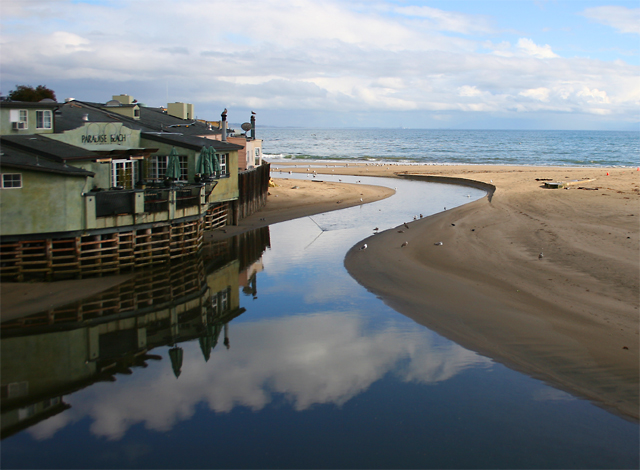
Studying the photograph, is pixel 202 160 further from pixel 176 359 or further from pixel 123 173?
pixel 176 359

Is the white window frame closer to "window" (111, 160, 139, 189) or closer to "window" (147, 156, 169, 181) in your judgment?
"window" (111, 160, 139, 189)

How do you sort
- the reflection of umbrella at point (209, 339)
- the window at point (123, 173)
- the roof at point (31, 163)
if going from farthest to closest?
the window at point (123, 173) → the roof at point (31, 163) → the reflection of umbrella at point (209, 339)

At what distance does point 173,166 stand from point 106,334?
41.7 ft

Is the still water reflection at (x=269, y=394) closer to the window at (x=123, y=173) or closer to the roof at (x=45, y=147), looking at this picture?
the roof at (x=45, y=147)

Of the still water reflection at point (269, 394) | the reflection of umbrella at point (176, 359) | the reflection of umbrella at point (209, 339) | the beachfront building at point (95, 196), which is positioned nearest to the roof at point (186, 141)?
the beachfront building at point (95, 196)

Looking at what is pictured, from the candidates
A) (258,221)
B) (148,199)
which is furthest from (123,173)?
(258,221)

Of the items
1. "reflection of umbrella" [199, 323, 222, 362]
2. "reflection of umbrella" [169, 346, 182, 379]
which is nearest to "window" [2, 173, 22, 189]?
"reflection of umbrella" [199, 323, 222, 362]

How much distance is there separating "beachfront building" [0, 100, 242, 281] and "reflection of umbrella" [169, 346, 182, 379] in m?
7.65

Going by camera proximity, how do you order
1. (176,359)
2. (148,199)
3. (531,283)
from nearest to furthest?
(176,359) < (531,283) < (148,199)

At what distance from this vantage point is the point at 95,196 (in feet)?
70.4

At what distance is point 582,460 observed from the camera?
34.3 feet

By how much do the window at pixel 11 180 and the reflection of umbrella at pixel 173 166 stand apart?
319 inches

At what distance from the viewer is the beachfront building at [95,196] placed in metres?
20.2

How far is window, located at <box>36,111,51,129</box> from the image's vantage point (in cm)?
2443
